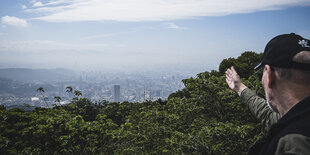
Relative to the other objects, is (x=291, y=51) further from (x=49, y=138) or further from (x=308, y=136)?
(x=49, y=138)

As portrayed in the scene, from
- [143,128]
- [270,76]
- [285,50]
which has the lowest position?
[143,128]

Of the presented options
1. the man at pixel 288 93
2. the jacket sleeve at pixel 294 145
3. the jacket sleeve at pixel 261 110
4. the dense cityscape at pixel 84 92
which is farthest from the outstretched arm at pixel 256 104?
the dense cityscape at pixel 84 92

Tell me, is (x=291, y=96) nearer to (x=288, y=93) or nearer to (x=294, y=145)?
(x=288, y=93)

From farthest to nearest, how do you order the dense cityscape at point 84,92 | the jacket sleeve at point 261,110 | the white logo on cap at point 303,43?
the dense cityscape at point 84,92 < the jacket sleeve at point 261,110 < the white logo on cap at point 303,43

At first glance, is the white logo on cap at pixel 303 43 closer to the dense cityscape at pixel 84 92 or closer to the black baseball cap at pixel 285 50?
the black baseball cap at pixel 285 50

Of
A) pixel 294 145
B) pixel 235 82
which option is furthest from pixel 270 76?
pixel 235 82

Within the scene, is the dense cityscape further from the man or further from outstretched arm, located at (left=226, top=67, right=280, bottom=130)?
the man

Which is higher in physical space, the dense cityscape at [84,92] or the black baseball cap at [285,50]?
the black baseball cap at [285,50]
